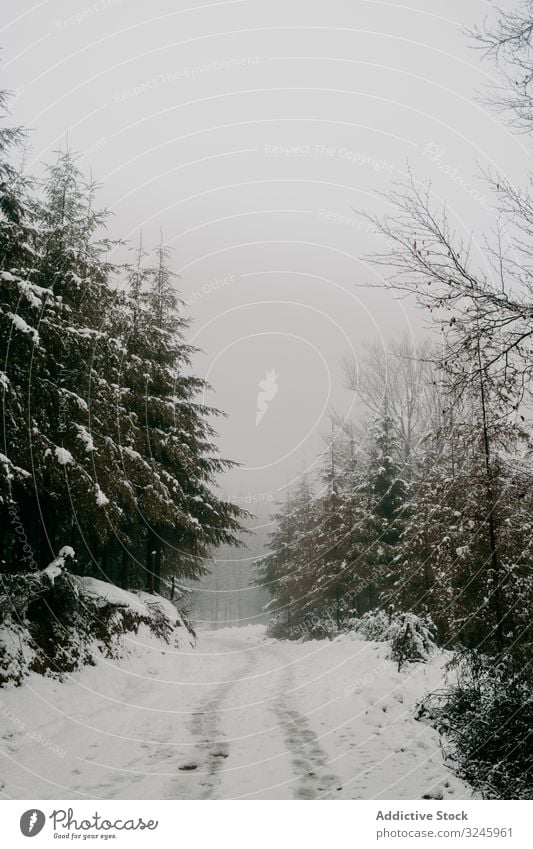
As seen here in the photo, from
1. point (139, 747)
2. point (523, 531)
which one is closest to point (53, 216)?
point (139, 747)

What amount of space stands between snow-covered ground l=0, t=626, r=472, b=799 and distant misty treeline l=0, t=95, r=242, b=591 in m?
3.28

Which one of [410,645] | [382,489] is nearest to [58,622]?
[410,645]

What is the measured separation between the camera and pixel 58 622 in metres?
9.35

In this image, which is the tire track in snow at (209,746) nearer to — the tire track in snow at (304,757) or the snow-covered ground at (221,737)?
the snow-covered ground at (221,737)

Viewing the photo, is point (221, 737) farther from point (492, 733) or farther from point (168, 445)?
point (168, 445)

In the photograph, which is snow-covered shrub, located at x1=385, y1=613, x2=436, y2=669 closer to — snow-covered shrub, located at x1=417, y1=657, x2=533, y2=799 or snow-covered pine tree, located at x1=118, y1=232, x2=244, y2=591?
snow-covered shrub, located at x1=417, y1=657, x2=533, y2=799

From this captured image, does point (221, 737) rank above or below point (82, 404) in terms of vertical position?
below

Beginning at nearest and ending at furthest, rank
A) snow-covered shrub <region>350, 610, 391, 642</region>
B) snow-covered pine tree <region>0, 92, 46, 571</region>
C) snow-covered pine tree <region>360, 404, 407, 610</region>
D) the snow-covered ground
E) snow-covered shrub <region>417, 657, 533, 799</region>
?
snow-covered shrub <region>417, 657, 533, 799</region>
the snow-covered ground
snow-covered pine tree <region>0, 92, 46, 571</region>
snow-covered shrub <region>350, 610, 391, 642</region>
snow-covered pine tree <region>360, 404, 407, 610</region>

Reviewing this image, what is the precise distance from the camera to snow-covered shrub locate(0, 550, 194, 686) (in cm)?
784

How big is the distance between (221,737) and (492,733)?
3411 millimetres

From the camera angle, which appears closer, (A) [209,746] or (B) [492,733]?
(B) [492,733]

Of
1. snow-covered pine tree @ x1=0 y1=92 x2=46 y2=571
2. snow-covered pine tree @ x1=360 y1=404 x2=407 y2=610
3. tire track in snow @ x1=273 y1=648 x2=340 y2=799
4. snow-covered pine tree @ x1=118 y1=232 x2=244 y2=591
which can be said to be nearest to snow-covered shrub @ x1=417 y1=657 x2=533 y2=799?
tire track in snow @ x1=273 y1=648 x2=340 y2=799

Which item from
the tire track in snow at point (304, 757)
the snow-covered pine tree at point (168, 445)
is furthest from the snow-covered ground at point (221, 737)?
the snow-covered pine tree at point (168, 445)
